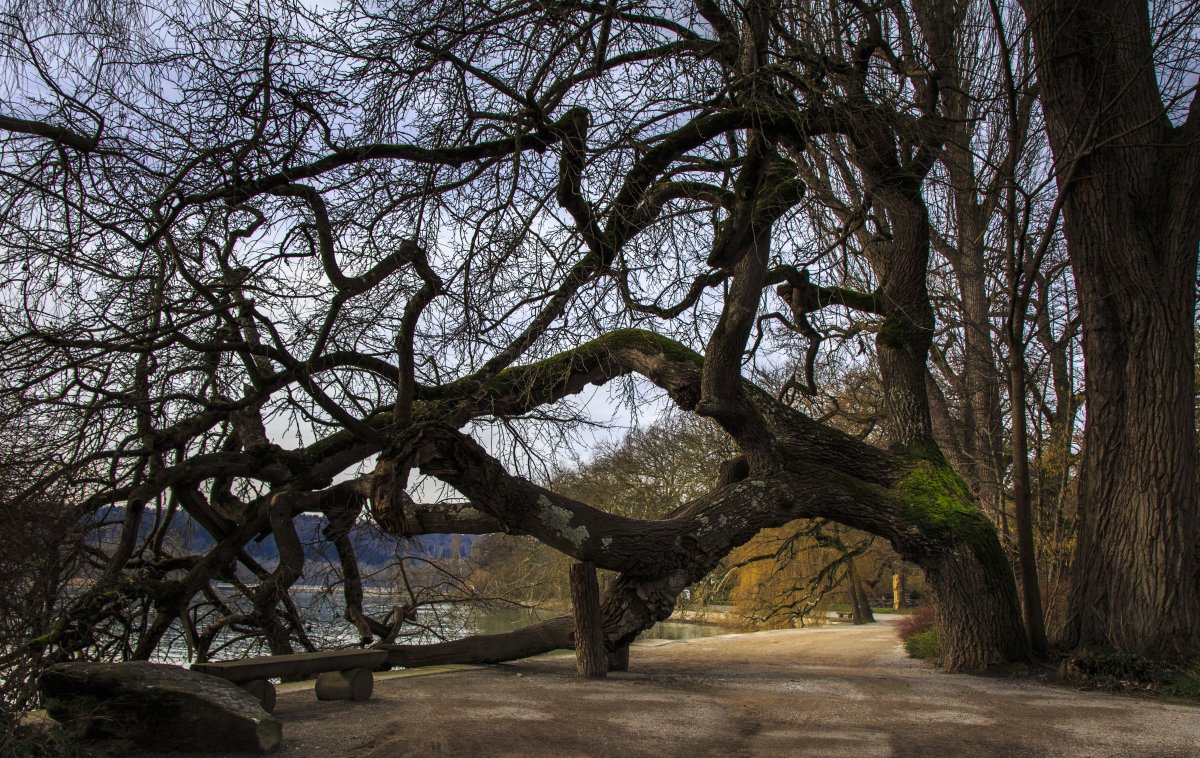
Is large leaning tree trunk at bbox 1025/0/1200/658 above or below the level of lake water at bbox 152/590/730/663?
above

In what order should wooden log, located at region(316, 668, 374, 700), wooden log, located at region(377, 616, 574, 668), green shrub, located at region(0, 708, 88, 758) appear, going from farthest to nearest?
1. wooden log, located at region(377, 616, 574, 668)
2. wooden log, located at region(316, 668, 374, 700)
3. green shrub, located at region(0, 708, 88, 758)

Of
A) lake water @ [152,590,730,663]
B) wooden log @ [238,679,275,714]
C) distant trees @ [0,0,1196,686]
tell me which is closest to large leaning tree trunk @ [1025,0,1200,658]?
distant trees @ [0,0,1196,686]

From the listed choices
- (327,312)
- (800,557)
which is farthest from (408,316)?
(800,557)

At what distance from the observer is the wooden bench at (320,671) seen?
6.29m

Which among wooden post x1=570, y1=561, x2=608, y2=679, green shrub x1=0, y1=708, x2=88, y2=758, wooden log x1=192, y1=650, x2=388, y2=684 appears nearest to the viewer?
green shrub x1=0, y1=708, x2=88, y2=758

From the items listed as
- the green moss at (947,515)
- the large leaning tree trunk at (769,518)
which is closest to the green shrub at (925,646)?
the large leaning tree trunk at (769,518)

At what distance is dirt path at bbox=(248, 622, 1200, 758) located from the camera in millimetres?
5523

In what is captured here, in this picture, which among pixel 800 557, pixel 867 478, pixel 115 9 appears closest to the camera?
pixel 115 9

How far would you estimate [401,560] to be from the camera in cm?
1038

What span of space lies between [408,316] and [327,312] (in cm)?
78

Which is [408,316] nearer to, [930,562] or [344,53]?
[344,53]

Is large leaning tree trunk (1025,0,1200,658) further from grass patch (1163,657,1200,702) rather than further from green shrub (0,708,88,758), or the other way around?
green shrub (0,708,88,758)

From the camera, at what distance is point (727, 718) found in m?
6.66

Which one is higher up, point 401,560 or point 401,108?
point 401,108
